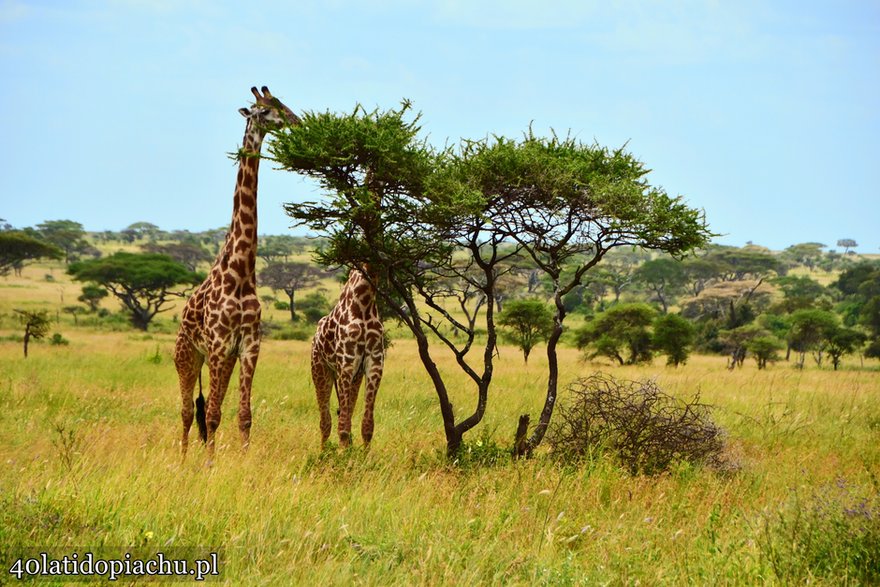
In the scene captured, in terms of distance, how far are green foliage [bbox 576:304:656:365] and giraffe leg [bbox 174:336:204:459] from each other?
22.1 metres

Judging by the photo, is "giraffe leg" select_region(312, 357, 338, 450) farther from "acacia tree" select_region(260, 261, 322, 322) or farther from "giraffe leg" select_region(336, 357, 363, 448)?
"acacia tree" select_region(260, 261, 322, 322)

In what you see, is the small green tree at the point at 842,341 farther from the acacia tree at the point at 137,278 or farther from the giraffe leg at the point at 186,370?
the acacia tree at the point at 137,278

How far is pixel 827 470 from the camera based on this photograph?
31.4ft

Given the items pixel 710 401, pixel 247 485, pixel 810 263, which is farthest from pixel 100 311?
pixel 810 263

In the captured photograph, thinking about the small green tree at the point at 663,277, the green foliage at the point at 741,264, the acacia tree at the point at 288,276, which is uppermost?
the green foliage at the point at 741,264

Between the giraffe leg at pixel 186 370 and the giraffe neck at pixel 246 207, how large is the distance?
45.9 inches

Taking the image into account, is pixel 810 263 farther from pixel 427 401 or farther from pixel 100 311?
pixel 427 401

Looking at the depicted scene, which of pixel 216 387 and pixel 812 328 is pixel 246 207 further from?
pixel 812 328

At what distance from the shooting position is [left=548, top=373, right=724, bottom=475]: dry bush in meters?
8.99

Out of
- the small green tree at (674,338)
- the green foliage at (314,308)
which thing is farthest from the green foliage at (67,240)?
the small green tree at (674,338)

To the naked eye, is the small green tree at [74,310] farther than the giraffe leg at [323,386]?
Yes

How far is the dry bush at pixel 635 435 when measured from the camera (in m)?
8.99

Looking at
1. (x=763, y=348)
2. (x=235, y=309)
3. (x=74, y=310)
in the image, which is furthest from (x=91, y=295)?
(x=235, y=309)

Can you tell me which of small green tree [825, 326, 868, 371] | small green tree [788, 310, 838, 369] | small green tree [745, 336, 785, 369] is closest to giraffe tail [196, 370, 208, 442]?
small green tree [745, 336, 785, 369]
